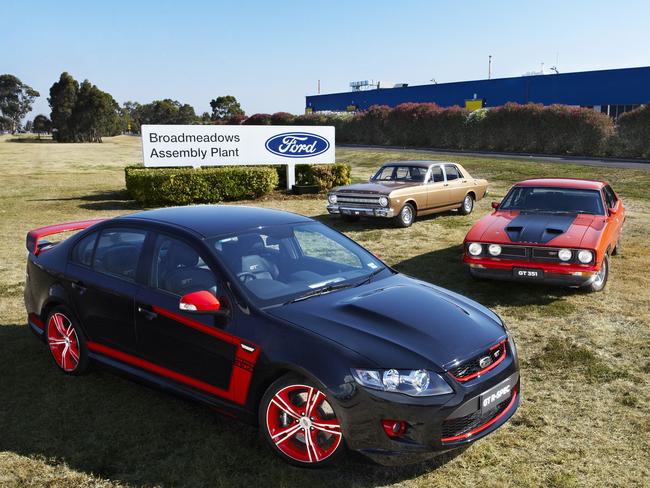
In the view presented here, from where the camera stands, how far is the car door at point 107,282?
4.68 m

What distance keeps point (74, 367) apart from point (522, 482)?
3.77 metres

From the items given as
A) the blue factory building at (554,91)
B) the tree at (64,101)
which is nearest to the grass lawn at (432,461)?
the blue factory building at (554,91)

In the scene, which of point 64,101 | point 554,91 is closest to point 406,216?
point 554,91

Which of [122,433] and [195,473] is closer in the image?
[195,473]

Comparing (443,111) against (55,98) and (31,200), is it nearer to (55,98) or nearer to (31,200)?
(31,200)

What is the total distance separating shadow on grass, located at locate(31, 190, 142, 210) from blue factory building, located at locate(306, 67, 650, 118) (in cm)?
3454

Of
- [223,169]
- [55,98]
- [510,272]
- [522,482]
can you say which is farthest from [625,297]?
[55,98]

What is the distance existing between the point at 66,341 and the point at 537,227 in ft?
19.3

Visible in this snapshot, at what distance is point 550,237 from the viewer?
302 inches

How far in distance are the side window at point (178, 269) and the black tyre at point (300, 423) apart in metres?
0.95

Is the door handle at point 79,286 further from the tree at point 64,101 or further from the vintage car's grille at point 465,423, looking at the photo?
the tree at point 64,101

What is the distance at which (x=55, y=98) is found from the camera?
76.9m

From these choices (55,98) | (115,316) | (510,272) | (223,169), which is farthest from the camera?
(55,98)

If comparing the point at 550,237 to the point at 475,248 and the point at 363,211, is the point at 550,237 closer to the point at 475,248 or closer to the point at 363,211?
the point at 475,248
